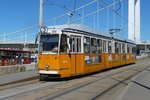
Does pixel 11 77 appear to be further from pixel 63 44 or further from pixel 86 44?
pixel 86 44

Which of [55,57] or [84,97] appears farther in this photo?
[55,57]

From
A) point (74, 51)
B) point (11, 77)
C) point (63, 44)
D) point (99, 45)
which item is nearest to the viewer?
point (63, 44)

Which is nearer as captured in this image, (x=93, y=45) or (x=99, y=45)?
(x=93, y=45)

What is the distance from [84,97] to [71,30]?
8.20 m

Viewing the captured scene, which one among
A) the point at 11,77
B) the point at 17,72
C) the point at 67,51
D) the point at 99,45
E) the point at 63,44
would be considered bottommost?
the point at 11,77

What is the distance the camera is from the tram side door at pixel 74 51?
2141cm

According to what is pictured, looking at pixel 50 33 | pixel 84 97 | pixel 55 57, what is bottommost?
pixel 84 97

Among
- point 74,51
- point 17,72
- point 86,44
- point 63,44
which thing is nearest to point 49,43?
point 63,44

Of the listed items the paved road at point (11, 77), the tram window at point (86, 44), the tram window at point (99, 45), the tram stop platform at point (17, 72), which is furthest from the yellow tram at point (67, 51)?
the tram stop platform at point (17, 72)

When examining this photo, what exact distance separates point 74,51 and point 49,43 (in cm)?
169

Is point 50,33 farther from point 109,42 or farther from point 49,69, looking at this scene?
point 109,42

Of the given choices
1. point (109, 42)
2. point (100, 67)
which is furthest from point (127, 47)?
point (100, 67)

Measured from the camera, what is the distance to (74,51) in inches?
854

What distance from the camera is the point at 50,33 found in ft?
68.9
